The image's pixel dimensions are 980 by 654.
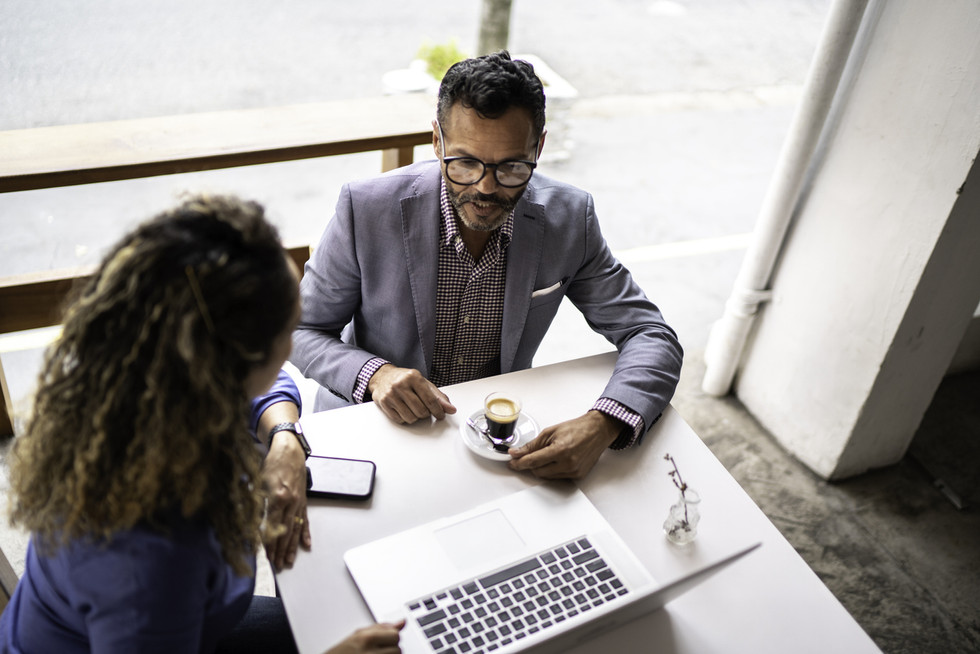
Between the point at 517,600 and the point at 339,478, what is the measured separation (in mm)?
377

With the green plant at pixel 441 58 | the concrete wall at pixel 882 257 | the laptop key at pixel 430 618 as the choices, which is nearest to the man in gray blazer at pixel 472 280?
the laptop key at pixel 430 618

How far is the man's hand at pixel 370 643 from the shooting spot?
1.01 meters

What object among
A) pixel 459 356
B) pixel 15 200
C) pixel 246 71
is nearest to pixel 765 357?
pixel 459 356

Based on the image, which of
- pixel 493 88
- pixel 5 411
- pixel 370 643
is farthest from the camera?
pixel 5 411

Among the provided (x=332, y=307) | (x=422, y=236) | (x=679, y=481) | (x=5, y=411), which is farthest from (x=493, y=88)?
(x=5, y=411)

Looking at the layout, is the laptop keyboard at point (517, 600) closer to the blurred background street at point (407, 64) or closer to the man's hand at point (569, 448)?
the man's hand at point (569, 448)

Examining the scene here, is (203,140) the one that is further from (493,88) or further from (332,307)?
(493,88)

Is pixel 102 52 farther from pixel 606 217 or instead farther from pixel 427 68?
pixel 606 217

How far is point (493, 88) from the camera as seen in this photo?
1473 millimetres

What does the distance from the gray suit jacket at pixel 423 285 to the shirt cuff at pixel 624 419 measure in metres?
0.10

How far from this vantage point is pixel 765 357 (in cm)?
275

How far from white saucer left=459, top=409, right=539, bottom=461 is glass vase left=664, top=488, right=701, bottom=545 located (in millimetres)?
297

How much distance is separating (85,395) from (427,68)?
3507mm

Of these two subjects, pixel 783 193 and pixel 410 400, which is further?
pixel 783 193
